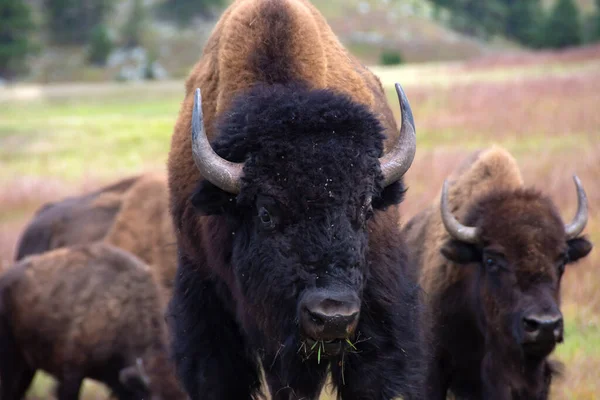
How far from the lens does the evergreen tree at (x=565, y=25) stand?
76.6 meters

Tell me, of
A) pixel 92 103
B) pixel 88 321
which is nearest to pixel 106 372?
pixel 88 321

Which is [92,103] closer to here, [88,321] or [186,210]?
[88,321]

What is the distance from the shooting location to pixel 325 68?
5.03 meters

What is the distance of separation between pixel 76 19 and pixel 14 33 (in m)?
10.2

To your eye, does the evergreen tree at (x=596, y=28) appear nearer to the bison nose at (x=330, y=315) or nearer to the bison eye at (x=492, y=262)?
the bison eye at (x=492, y=262)

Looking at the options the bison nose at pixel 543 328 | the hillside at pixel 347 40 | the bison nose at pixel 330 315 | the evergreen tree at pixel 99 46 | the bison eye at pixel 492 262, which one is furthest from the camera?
the hillside at pixel 347 40

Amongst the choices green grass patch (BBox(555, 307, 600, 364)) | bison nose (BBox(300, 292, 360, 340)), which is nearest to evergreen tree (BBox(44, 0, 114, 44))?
green grass patch (BBox(555, 307, 600, 364))

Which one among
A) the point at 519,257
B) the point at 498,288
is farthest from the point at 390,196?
the point at 498,288

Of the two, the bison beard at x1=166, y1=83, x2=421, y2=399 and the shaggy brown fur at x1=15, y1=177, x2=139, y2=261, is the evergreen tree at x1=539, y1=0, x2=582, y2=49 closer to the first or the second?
the shaggy brown fur at x1=15, y1=177, x2=139, y2=261

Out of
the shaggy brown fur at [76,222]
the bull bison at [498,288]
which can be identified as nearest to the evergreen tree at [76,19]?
the shaggy brown fur at [76,222]

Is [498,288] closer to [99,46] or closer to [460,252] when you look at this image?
[460,252]

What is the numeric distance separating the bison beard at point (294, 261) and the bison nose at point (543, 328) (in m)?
1.04

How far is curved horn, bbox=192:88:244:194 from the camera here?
4.25 meters

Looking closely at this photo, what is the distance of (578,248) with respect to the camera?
20.9ft
